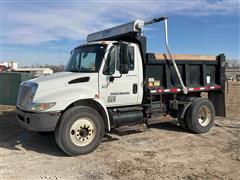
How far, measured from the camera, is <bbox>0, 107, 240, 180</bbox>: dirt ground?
5.52m

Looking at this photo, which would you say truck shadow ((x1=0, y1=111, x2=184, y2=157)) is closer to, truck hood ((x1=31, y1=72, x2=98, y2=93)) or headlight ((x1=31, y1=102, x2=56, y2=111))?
headlight ((x1=31, y1=102, x2=56, y2=111))

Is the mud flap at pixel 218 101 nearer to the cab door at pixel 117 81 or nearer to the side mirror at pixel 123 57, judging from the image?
the cab door at pixel 117 81

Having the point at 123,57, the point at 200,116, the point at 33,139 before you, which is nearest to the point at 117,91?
the point at 123,57

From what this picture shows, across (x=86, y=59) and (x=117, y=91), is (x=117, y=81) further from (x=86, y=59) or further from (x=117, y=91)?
(x=86, y=59)

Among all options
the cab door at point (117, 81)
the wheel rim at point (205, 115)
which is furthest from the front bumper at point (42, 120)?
the wheel rim at point (205, 115)

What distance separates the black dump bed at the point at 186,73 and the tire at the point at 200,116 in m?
0.45

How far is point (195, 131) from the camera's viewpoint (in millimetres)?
8734

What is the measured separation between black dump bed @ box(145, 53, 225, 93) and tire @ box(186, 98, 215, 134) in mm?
447

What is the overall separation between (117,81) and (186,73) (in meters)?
Result: 2.46

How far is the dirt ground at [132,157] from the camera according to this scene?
18.1 ft

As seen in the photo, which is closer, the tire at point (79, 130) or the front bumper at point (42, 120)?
the front bumper at point (42, 120)

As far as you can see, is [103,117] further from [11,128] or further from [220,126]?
[220,126]

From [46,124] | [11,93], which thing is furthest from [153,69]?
[11,93]

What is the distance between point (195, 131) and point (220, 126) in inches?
56.4
